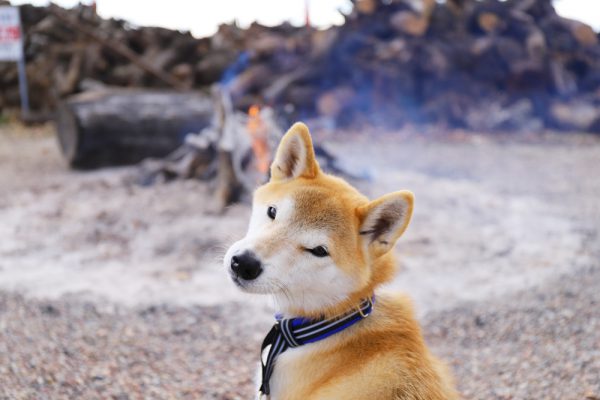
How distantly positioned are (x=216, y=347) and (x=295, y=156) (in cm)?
179

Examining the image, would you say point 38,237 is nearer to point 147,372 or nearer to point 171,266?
point 171,266

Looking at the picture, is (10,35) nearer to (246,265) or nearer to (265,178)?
(265,178)

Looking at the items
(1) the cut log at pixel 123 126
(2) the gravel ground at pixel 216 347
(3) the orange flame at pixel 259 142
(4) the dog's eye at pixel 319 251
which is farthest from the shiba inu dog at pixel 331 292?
(1) the cut log at pixel 123 126

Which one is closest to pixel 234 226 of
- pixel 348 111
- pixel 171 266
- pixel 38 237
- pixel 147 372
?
pixel 171 266

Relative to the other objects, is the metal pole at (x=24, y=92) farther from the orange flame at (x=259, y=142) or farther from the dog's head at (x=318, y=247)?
the dog's head at (x=318, y=247)

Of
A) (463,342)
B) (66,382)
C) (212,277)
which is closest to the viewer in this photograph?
(66,382)

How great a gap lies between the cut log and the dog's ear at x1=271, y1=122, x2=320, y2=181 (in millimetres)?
6726

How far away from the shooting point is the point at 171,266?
497 centimetres

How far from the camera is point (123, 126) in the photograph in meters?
8.58

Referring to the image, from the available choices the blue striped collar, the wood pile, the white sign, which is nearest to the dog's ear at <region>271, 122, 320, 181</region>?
the blue striped collar

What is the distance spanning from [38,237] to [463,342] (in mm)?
4378

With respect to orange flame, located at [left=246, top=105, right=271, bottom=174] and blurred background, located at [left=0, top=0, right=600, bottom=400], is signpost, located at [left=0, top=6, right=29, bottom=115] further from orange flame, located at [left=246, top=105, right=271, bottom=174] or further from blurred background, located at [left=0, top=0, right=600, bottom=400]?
orange flame, located at [left=246, top=105, right=271, bottom=174]

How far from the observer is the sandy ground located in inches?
119

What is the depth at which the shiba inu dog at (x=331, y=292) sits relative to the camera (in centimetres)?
198
